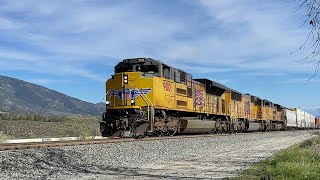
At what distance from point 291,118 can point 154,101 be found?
46461 mm

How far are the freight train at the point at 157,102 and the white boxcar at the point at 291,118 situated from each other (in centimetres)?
3019

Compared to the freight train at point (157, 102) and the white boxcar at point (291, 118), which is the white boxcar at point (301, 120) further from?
the freight train at point (157, 102)

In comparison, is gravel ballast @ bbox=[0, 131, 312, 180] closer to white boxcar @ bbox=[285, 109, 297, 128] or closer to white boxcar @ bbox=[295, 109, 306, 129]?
white boxcar @ bbox=[285, 109, 297, 128]

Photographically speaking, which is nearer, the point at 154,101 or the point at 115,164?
the point at 115,164

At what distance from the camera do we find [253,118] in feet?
133

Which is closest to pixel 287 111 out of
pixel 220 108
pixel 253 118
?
pixel 253 118

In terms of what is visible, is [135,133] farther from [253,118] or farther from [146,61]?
[253,118]

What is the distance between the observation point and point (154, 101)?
19.2m

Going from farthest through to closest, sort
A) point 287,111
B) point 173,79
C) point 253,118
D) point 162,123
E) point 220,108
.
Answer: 1. point 287,111
2. point 253,118
3. point 220,108
4. point 173,79
5. point 162,123

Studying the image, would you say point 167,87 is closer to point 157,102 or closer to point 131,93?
point 157,102

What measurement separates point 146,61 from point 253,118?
2305 centimetres

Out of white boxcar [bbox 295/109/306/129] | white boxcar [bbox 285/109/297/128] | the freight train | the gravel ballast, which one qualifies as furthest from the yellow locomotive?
white boxcar [bbox 295/109/306/129]

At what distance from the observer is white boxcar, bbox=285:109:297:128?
5774 cm

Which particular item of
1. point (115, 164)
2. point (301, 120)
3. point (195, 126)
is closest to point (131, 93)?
point (195, 126)
